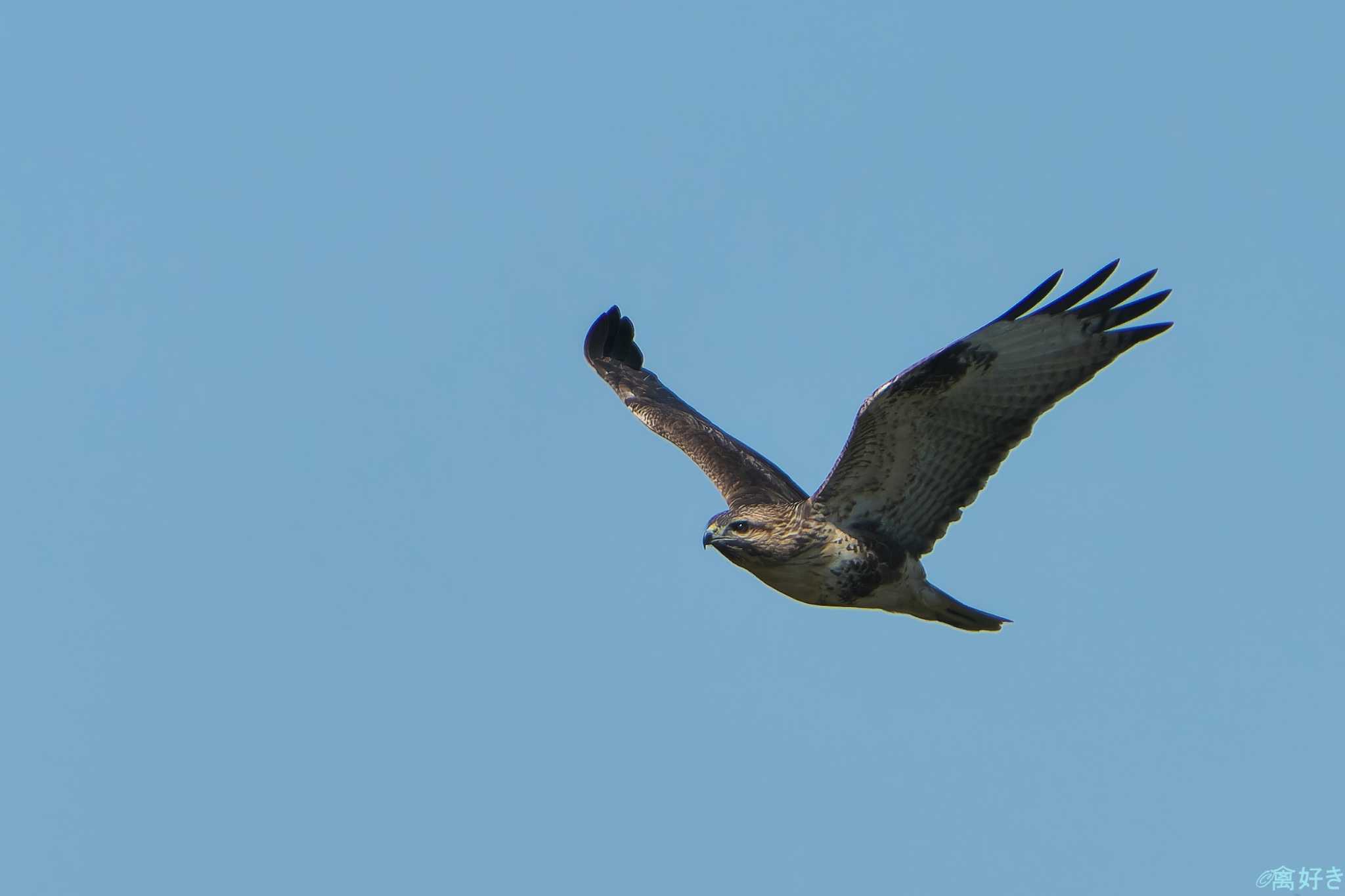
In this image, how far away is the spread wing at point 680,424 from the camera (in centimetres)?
1175

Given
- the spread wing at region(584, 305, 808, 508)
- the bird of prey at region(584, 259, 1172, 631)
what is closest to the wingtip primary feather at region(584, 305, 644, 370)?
the spread wing at region(584, 305, 808, 508)

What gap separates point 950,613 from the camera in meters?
11.0

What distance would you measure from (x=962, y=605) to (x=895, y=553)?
22.2 inches

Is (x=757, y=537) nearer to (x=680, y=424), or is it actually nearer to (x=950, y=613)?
(x=950, y=613)

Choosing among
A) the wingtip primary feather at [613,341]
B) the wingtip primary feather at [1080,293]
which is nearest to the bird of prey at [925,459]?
the wingtip primary feather at [1080,293]

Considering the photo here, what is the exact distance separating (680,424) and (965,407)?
3.03 meters

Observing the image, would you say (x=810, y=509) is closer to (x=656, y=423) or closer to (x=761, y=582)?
(x=761, y=582)

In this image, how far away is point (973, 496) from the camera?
1061 centimetres

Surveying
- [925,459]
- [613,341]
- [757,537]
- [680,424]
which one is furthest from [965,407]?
[613,341]

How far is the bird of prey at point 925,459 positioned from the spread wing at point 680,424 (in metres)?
0.65

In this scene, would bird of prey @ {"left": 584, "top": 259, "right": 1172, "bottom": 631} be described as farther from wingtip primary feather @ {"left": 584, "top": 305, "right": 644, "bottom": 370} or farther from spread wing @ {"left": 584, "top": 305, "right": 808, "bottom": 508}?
wingtip primary feather @ {"left": 584, "top": 305, "right": 644, "bottom": 370}

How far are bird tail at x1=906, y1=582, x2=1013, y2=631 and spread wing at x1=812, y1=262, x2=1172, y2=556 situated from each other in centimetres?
33

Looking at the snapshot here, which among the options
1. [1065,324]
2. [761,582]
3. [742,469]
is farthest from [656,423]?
[1065,324]

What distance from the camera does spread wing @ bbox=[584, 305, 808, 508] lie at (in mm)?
11750
